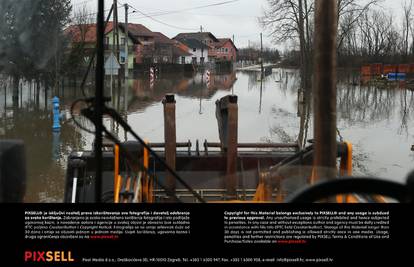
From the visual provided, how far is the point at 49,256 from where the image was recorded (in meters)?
1.70

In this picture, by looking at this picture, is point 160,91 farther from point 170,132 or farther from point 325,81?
point 325,81

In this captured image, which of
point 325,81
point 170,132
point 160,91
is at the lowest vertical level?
point 170,132

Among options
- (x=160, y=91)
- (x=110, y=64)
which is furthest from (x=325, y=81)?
(x=160, y=91)

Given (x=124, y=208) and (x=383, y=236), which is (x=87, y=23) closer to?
(x=124, y=208)

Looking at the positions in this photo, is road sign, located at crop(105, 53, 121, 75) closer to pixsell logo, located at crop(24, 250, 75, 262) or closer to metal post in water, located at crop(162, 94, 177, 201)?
metal post in water, located at crop(162, 94, 177, 201)

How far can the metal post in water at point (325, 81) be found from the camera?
178 centimetres

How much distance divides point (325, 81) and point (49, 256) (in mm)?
1063

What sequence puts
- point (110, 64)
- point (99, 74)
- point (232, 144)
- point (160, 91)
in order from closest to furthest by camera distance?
point (99, 74), point (110, 64), point (232, 144), point (160, 91)

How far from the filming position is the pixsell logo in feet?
5.56

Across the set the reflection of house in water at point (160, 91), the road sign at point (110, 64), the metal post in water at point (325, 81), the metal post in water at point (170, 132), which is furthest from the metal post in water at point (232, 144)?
the metal post in water at point (325, 81)

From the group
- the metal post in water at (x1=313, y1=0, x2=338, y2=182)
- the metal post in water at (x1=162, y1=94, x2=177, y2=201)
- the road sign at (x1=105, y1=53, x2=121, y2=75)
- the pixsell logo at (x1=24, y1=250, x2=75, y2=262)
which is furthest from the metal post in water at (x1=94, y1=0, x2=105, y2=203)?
the metal post in water at (x1=162, y1=94, x2=177, y2=201)

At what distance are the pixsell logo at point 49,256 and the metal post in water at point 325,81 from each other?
0.88m

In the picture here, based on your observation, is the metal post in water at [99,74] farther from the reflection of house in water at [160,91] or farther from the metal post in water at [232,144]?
the metal post in water at [232,144]

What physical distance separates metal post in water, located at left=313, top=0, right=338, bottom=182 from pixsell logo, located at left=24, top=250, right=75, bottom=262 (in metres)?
0.88
